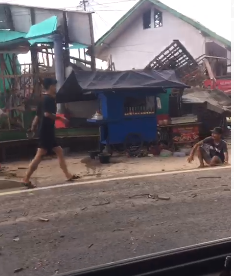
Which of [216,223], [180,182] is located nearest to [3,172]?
[180,182]

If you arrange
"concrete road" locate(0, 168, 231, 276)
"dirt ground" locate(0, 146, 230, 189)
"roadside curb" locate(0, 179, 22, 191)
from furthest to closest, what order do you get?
"dirt ground" locate(0, 146, 230, 189)
"roadside curb" locate(0, 179, 22, 191)
"concrete road" locate(0, 168, 231, 276)

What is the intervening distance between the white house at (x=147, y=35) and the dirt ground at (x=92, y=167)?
833 millimetres

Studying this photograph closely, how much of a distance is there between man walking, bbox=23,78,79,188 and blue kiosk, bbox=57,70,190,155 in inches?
39.4

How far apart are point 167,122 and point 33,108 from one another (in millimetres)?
1176

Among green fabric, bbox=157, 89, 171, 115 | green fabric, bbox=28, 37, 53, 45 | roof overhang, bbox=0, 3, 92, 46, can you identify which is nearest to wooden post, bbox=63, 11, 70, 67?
roof overhang, bbox=0, 3, 92, 46

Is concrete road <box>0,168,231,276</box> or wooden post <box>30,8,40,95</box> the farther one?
wooden post <box>30,8,40,95</box>

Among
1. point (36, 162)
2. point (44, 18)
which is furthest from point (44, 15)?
point (36, 162)

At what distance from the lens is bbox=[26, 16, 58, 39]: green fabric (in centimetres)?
215

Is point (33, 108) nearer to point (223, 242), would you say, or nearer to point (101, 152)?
point (101, 152)

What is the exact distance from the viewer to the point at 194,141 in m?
2.80

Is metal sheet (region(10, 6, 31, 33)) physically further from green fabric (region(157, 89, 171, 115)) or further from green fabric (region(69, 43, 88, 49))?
green fabric (region(157, 89, 171, 115))

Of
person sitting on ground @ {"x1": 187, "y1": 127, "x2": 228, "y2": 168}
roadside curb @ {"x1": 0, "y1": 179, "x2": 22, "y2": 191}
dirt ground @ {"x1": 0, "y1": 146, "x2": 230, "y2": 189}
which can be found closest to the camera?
roadside curb @ {"x1": 0, "y1": 179, "x2": 22, "y2": 191}

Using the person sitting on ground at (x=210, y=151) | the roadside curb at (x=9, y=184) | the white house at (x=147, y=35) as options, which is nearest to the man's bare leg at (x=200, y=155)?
the person sitting on ground at (x=210, y=151)

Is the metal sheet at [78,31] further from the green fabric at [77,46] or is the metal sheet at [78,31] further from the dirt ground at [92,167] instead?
the dirt ground at [92,167]
